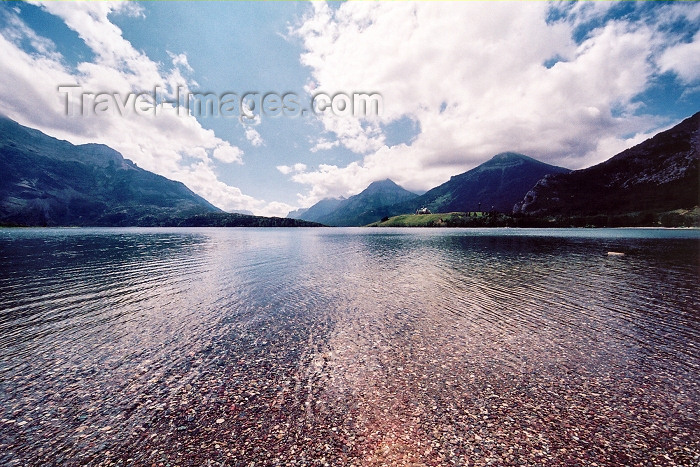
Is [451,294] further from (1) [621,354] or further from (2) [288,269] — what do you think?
(2) [288,269]

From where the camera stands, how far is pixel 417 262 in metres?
62.2

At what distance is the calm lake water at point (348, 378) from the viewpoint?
36.5ft

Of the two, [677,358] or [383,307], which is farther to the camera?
[383,307]

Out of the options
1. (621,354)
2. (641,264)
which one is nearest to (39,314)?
(621,354)

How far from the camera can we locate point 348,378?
1630 centimetres

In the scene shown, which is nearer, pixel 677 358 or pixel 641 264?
pixel 677 358

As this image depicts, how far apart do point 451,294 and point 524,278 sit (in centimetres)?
1746

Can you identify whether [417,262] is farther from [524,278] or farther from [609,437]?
[609,437]

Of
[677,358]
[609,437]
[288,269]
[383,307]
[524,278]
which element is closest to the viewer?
[609,437]

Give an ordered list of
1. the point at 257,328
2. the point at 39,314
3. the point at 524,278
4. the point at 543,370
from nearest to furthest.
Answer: the point at 543,370 → the point at 257,328 → the point at 39,314 → the point at 524,278

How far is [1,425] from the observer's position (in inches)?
475

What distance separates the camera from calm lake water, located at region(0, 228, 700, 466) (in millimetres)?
11117

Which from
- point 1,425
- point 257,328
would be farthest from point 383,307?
point 1,425

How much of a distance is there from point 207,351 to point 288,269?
34.2m
